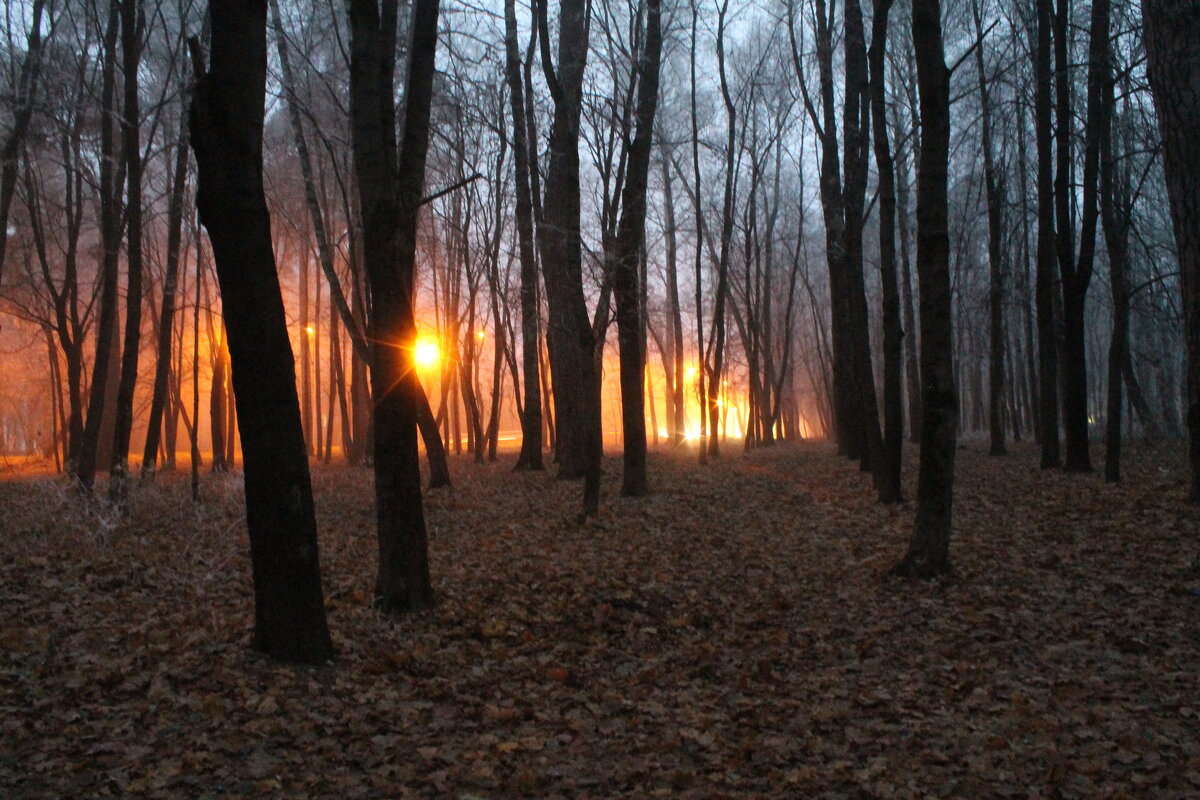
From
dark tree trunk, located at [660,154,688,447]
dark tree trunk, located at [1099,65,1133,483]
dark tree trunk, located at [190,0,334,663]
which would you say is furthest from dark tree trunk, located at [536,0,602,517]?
dark tree trunk, located at [660,154,688,447]

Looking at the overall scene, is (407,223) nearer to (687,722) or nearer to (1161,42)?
(687,722)

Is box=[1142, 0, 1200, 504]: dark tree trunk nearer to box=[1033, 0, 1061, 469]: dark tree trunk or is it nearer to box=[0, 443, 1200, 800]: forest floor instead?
box=[0, 443, 1200, 800]: forest floor

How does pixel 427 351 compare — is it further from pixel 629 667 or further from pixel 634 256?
pixel 629 667

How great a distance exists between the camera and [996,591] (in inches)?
310

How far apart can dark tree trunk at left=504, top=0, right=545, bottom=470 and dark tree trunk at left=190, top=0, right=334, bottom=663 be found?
9476 millimetres

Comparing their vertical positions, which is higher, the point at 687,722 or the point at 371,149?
the point at 371,149

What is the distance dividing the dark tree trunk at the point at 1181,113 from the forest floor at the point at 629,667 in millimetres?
2747

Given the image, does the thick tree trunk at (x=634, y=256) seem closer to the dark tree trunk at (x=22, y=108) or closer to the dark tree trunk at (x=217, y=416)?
the dark tree trunk at (x=22, y=108)

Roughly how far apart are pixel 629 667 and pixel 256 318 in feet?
11.8

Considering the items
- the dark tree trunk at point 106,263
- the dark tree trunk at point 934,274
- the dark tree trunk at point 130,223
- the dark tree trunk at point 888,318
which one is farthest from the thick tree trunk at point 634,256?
the dark tree trunk at point 106,263

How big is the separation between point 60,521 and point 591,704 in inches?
331

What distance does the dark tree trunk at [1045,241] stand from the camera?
591 inches

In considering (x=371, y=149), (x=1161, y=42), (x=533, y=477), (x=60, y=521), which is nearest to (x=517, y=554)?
(x=371, y=149)

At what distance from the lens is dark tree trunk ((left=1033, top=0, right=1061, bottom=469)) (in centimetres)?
1502
